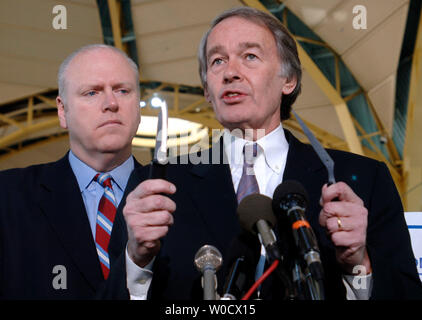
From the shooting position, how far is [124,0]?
10750 millimetres

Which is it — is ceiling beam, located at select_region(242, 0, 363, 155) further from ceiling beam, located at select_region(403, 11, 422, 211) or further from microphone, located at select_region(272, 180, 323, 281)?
microphone, located at select_region(272, 180, 323, 281)

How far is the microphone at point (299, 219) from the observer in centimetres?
119

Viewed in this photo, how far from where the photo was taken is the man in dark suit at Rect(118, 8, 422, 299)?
4.61ft

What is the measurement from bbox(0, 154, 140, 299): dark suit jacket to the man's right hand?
18.7 inches

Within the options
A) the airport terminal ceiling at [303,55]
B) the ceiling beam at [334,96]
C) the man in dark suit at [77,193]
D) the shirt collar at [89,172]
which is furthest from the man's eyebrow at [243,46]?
the ceiling beam at [334,96]

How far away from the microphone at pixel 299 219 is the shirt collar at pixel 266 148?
0.64 metres

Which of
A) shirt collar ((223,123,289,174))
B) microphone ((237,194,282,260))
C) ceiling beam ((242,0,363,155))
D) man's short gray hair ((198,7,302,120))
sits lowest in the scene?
microphone ((237,194,282,260))

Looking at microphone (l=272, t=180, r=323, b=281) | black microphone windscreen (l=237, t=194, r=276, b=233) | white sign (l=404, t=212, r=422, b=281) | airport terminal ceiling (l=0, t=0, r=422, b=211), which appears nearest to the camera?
microphone (l=272, t=180, r=323, b=281)

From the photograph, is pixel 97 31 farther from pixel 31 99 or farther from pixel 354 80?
pixel 354 80

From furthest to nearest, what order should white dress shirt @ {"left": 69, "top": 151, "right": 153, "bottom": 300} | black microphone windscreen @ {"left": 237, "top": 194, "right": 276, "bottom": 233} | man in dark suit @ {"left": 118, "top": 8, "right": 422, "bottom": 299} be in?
1. white dress shirt @ {"left": 69, "top": 151, "right": 153, "bottom": 300}
2. man in dark suit @ {"left": 118, "top": 8, "right": 422, "bottom": 299}
3. black microphone windscreen @ {"left": 237, "top": 194, "right": 276, "bottom": 233}

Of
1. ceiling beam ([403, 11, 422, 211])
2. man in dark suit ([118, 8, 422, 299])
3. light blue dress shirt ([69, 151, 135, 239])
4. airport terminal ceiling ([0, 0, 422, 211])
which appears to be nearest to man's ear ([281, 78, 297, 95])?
man in dark suit ([118, 8, 422, 299])

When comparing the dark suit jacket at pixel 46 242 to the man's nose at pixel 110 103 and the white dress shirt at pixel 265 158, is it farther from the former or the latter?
the white dress shirt at pixel 265 158
